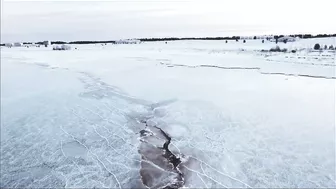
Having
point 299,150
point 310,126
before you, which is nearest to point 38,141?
point 299,150

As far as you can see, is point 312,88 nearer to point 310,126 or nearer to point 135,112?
point 310,126

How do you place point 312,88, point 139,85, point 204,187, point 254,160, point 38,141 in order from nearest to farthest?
point 204,187, point 254,160, point 38,141, point 312,88, point 139,85

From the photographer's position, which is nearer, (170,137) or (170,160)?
(170,160)

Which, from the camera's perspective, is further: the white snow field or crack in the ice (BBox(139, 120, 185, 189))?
the white snow field

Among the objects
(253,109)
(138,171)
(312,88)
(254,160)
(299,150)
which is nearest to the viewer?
(138,171)

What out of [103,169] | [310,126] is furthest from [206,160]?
[310,126]

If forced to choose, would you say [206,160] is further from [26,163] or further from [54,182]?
[26,163]

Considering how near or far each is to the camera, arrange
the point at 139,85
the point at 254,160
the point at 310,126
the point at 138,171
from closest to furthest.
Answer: the point at 138,171
the point at 254,160
the point at 310,126
the point at 139,85

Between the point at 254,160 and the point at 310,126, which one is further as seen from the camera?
the point at 310,126

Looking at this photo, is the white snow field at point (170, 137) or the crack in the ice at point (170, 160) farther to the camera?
the white snow field at point (170, 137)
